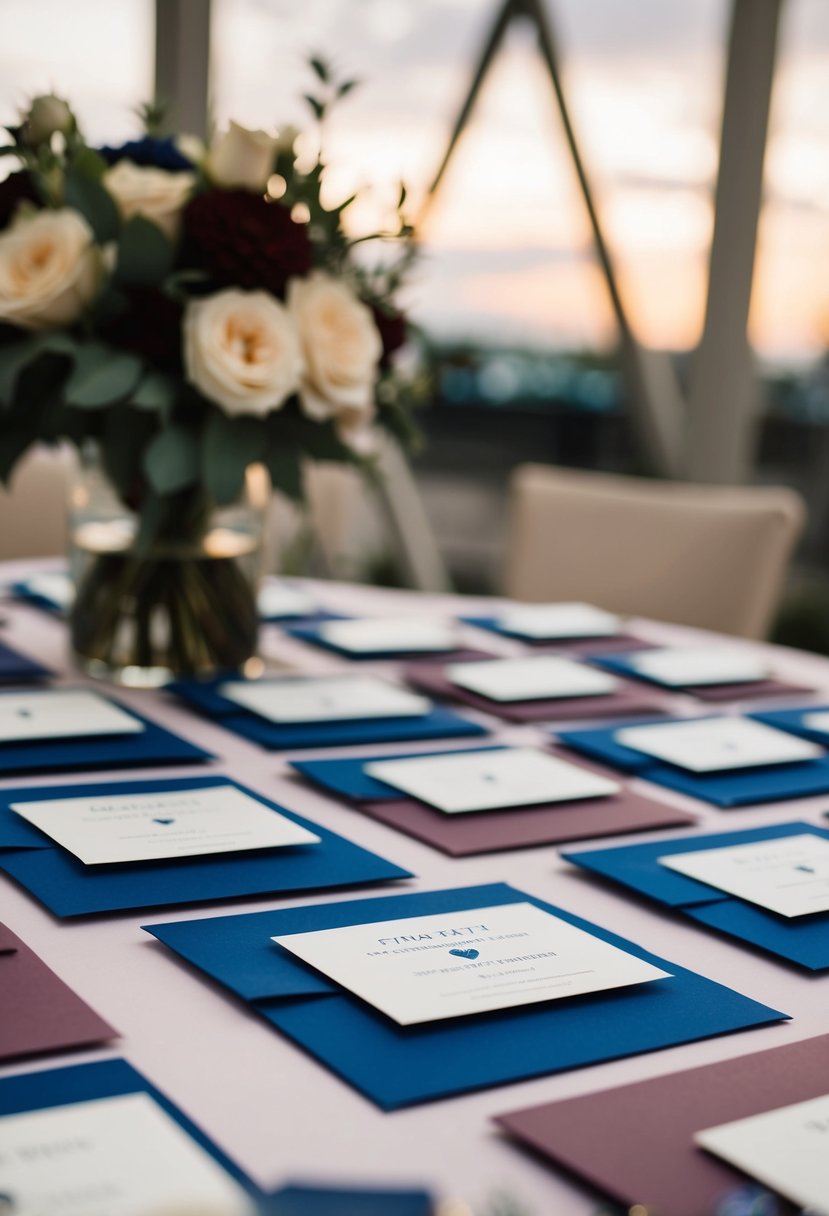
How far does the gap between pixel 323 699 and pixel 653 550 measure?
1222 mm

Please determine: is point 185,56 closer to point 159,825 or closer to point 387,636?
point 387,636

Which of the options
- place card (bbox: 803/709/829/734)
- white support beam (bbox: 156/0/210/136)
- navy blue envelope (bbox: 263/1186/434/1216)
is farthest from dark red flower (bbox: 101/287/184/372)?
white support beam (bbox: 156/0/210/136)

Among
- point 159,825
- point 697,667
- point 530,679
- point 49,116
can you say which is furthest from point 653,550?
point 159,825

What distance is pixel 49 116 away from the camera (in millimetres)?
1575

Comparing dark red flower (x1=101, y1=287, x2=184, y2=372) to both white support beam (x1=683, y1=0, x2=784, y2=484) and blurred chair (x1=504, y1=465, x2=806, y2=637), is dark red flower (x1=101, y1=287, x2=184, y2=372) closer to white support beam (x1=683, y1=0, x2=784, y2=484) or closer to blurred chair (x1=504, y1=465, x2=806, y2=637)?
blurred chair (x1=504, y1=465, x2=806, y2=637)

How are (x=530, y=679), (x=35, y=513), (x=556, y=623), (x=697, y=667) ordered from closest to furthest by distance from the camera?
(x=530, y=679)
(x=697, y=667)
(x=556, y=623)
(x=35, y=513)

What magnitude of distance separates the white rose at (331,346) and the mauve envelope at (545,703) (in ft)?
1.17

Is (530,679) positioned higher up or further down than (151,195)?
further down

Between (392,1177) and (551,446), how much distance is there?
3898 mm

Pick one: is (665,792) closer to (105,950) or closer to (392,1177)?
(105,950)

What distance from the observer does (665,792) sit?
4.49ft

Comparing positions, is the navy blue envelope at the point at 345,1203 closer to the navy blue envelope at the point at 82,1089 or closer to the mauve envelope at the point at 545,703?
the navy blue envelope at the point at 82,1089

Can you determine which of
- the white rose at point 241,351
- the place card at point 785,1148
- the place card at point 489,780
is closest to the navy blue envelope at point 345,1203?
the place card at point 785,1148

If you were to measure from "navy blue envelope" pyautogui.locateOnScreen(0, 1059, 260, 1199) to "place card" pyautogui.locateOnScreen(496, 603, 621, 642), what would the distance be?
1359 millimetres
